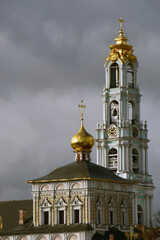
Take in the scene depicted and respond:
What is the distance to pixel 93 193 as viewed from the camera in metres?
103

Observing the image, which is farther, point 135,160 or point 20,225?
point 135,160

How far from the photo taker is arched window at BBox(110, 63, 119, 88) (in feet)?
409

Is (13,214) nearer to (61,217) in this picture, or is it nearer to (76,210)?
(61,217)

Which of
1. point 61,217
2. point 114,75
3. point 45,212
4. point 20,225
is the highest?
point 114,75

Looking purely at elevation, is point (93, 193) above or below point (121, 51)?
below

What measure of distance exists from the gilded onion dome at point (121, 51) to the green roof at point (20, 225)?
21338mm

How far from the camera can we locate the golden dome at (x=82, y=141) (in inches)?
4279

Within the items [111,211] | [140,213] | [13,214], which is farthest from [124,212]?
[140,213]

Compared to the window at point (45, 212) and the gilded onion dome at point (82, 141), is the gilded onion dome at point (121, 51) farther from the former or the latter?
the window at point (45, 212)

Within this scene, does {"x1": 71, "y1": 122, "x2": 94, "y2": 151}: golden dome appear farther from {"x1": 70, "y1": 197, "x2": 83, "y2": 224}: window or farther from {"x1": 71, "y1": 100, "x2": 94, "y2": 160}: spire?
{"x1": 70, "y1": 197, "x2": 83, "y2": 224}: window

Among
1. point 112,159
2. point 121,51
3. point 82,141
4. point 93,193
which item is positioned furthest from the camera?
point 121,51

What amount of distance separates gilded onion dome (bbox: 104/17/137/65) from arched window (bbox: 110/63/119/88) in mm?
875

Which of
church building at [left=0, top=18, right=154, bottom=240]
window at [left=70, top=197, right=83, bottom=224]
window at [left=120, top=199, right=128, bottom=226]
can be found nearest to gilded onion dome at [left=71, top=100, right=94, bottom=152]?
church building at [left=0, top=18, right=154, bottom=240]

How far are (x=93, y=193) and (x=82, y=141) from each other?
7.33 metres
